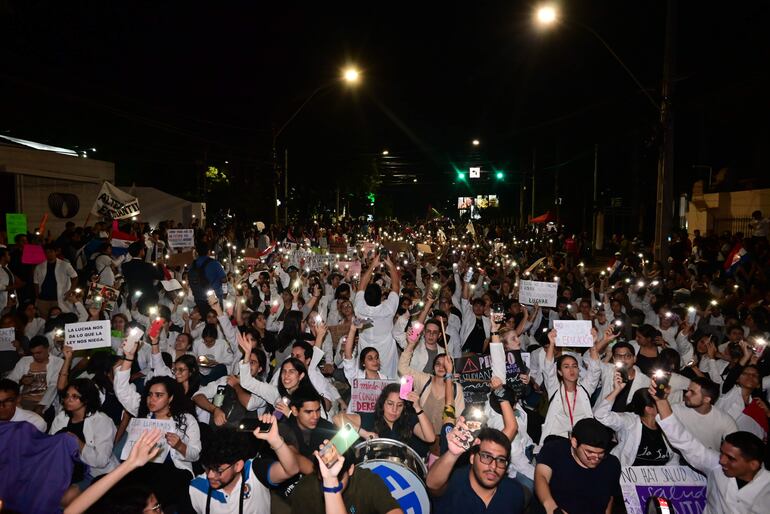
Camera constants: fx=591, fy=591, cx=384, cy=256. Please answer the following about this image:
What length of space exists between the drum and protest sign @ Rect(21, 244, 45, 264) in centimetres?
813

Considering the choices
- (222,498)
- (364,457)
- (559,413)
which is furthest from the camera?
(559,413)

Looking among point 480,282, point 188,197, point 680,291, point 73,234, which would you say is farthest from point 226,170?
point 680,291

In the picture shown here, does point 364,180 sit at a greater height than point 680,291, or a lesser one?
greater

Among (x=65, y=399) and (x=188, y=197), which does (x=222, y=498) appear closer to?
(x=65, y=399)

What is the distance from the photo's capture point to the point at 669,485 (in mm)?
4480

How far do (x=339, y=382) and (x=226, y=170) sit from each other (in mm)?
40124

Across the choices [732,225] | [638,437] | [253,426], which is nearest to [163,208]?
[253,426]

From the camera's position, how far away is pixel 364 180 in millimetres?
40062

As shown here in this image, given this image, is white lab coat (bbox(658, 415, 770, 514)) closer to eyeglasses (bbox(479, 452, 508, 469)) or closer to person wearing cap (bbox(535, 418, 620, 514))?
person wearing cap (bbox(535, 418, 620, 514))

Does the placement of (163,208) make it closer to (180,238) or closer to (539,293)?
(180,238)

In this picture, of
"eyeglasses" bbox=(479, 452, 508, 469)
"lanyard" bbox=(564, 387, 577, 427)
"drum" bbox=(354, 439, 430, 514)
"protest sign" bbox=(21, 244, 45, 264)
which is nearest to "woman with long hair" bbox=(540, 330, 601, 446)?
"lanyard" bbox=(564, 387, 577, 427)

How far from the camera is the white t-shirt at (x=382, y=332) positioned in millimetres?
6988

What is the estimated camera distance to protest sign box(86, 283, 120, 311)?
818 centimetres

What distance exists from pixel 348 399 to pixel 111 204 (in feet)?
32.1
